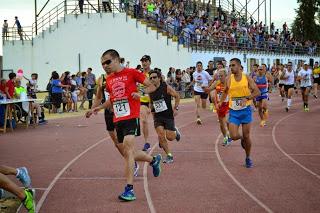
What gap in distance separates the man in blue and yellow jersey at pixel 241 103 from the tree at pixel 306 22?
77996 millimetres

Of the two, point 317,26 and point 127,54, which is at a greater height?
point 317,26

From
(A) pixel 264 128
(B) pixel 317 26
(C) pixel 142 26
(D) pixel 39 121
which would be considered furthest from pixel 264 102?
(B) pixel 317 26

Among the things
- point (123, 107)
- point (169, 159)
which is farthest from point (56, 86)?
point (123, 107)

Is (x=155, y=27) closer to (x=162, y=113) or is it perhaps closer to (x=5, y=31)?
(x=5, y=31)

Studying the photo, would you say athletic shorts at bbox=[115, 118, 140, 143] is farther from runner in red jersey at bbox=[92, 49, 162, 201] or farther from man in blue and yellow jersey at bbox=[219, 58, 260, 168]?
man in blue and yellow jersey at bbox=[219, 58, 260, 168]

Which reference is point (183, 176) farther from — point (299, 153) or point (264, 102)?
point (264, 102)

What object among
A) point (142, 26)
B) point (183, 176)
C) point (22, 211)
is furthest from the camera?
point (142, 26)

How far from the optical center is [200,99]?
2153cm

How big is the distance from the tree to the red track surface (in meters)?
72.5

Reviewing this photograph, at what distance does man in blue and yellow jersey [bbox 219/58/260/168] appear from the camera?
36.3ft

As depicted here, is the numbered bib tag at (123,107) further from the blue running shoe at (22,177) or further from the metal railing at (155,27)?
the metal railing at (155,27)

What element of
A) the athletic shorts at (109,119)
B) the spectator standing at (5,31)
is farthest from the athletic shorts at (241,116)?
the spectator standing at (5,31)

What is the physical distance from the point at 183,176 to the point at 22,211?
10.7ft

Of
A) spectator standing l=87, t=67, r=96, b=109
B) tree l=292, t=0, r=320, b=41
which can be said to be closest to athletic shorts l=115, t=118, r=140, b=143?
spectator standing l=87, t=67, r=96, b=109
